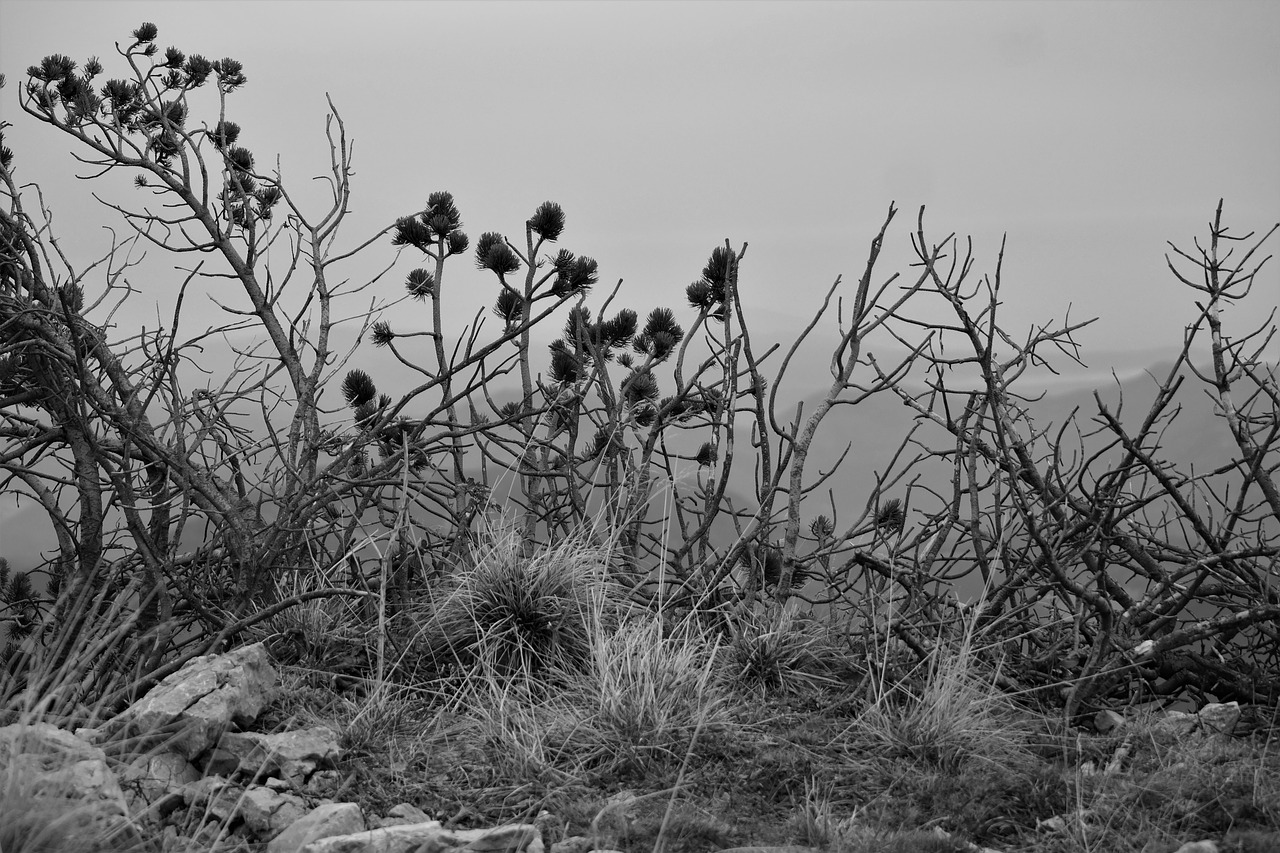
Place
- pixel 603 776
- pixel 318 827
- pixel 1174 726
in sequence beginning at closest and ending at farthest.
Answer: pixel 318 827, pixel 603 776, pixel 1174 726

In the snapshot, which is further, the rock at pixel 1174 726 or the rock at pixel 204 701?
the rock at pixel 1174 726

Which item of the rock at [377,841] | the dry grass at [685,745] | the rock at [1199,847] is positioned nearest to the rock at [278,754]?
the dry grass at [685,745]

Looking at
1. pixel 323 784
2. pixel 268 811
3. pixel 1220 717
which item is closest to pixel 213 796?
pixel 268 811

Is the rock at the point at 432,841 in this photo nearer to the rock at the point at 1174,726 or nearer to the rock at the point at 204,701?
the rock at the point at 204,701

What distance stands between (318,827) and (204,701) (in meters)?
0.84

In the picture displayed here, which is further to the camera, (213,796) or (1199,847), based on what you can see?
(213,796)

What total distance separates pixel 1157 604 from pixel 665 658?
6.63 feet

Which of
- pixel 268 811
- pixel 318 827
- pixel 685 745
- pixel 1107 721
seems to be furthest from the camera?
pixel 1107 721

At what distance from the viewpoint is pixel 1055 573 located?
395 centimetres

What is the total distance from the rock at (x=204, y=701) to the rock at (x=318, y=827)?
21.9 inches

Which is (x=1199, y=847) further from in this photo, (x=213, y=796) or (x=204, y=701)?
(x=204, y=701)

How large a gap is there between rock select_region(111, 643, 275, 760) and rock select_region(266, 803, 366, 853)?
56cm

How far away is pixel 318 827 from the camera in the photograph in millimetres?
2797

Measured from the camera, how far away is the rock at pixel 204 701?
10.8 feet
